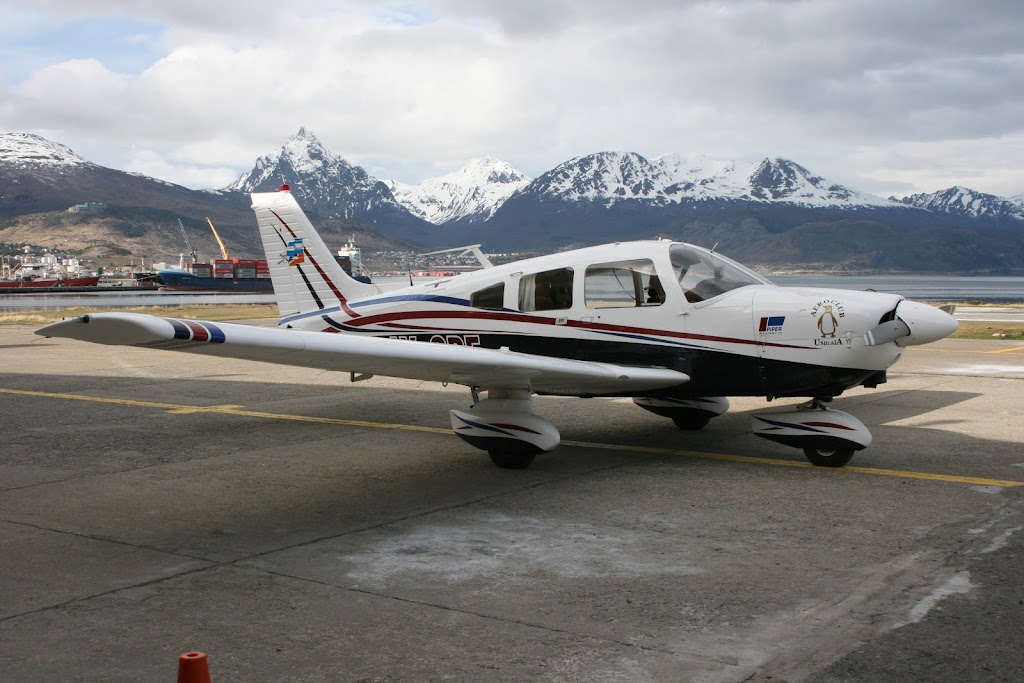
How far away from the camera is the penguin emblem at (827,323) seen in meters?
8.08

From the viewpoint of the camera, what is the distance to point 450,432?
35.2 ft

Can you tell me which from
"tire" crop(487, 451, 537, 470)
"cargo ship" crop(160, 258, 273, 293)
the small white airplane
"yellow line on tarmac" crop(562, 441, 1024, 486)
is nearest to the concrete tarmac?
"yellow line on tarmac" crop(562, 441, 1024, 486)

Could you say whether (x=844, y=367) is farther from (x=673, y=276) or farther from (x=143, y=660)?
(x=143, y=660)

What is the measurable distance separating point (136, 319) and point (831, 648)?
13.0 ft

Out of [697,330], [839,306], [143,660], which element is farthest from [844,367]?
[143,660]

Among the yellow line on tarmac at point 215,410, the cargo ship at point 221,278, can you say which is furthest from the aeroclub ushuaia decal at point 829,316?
the cargo ship at point 221,278

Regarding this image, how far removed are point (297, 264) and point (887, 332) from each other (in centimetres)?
715

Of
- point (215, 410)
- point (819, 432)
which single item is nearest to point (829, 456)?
point (819, 432)

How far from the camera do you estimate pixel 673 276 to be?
29.3 feet

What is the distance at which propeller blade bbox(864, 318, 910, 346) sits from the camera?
785 cm

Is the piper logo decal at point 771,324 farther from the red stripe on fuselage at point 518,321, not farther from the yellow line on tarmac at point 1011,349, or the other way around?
the yellow line on tarmac at point 1011,349

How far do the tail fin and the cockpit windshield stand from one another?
4.09 metres

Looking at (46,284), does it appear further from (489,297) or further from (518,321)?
(518,321)

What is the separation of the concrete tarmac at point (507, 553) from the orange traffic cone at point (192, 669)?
89cm
